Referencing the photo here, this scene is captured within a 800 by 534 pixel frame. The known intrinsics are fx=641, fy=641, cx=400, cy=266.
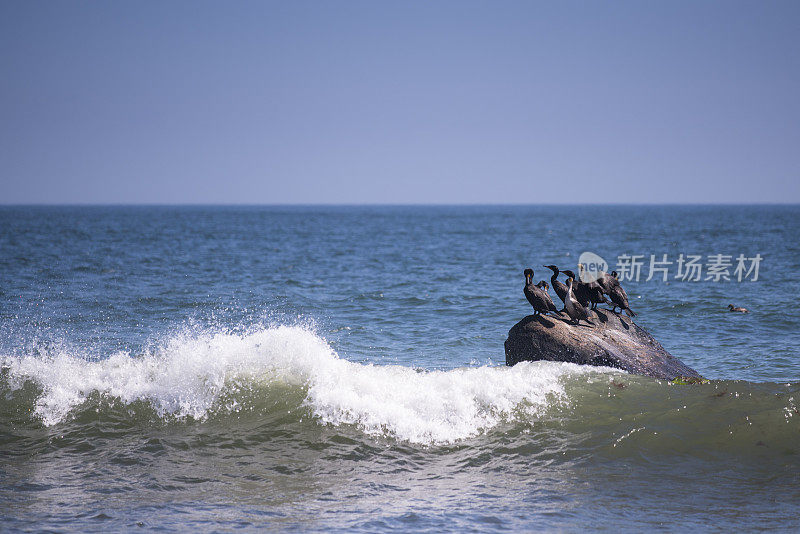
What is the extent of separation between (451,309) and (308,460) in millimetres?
11892

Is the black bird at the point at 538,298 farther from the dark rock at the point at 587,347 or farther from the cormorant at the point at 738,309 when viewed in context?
the cormorant at the point at 738,309

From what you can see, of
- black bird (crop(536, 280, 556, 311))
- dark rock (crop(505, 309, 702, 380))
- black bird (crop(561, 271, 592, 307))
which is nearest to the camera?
dark rock (crop(505, 309, 702, 380))

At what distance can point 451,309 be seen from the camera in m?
19.5

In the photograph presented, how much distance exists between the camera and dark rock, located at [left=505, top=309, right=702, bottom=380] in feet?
33.5

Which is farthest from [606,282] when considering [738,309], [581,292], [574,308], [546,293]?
[738,309]

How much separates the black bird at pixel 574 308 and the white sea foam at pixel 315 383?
0.96 metres

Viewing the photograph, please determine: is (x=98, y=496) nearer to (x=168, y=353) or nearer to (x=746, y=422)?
(x=168, y=353)

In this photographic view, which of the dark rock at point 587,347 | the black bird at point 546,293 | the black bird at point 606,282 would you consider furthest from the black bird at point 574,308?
the black bird at point 606,282

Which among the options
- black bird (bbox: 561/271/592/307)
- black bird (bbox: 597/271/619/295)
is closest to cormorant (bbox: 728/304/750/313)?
black bird (bbox: 597/271/619/295)

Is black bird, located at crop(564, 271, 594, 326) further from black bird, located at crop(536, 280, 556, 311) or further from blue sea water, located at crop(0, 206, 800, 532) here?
blue sea water, located at crop(0, 206, 800, 532)

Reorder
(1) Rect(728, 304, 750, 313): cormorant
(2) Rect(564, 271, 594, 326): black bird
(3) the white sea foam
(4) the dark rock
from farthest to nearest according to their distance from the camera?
(1) Rect(728, 304, 750, 313): cormorant < (2) Rect(564, 271, 594, 326): black bird < (4) the dark rock < (3) the white sea foam

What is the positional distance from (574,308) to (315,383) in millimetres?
4377

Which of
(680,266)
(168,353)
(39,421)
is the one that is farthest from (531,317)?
(680,266)

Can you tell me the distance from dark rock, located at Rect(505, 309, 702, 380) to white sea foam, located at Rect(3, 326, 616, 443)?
0.27 meters
